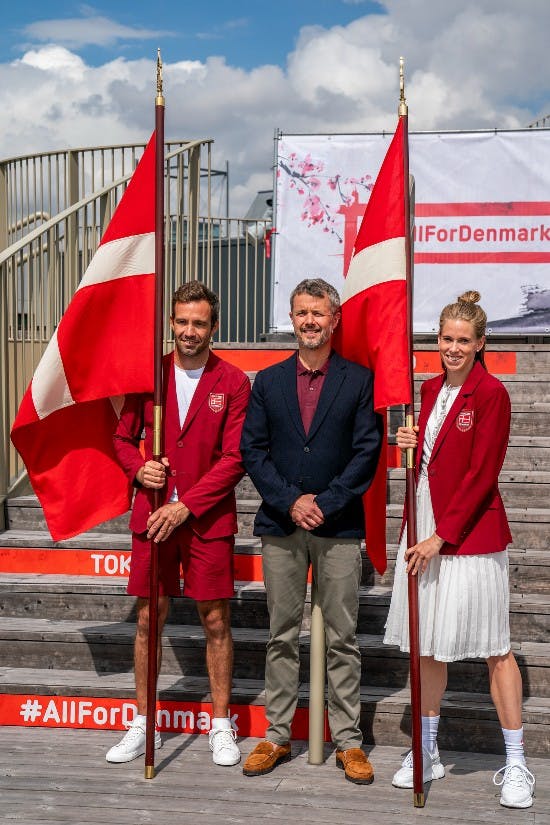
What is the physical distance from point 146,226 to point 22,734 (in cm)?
221

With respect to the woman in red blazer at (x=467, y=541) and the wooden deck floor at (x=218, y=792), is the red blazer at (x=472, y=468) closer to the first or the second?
the woman in red blazer at (x=467, y=541)

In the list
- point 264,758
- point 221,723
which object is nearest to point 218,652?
point 221,723

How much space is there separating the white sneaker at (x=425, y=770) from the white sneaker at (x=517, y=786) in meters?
0.23

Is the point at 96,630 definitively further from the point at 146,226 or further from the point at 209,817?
the point at 146,226

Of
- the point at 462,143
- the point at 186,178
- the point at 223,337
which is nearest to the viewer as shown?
the point at 186,178

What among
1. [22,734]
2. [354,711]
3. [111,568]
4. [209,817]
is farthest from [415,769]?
[111,568]

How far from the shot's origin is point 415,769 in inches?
140

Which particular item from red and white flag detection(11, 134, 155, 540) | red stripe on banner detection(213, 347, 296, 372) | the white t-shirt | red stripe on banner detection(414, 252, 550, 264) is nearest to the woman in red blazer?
the white t-shirt

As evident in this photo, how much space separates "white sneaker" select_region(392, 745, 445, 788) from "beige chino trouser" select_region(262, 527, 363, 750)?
8.3 inches

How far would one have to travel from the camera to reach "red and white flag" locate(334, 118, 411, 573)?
12.4 feet

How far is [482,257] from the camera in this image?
7.70 meters

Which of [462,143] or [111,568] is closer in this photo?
[111,568]

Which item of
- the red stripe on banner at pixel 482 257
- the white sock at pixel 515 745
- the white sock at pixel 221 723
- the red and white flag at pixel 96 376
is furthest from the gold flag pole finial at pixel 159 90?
Result: the red stripe on banner at pixel 482 257

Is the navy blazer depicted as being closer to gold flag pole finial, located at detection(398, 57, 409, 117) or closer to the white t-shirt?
the white t-shirt
